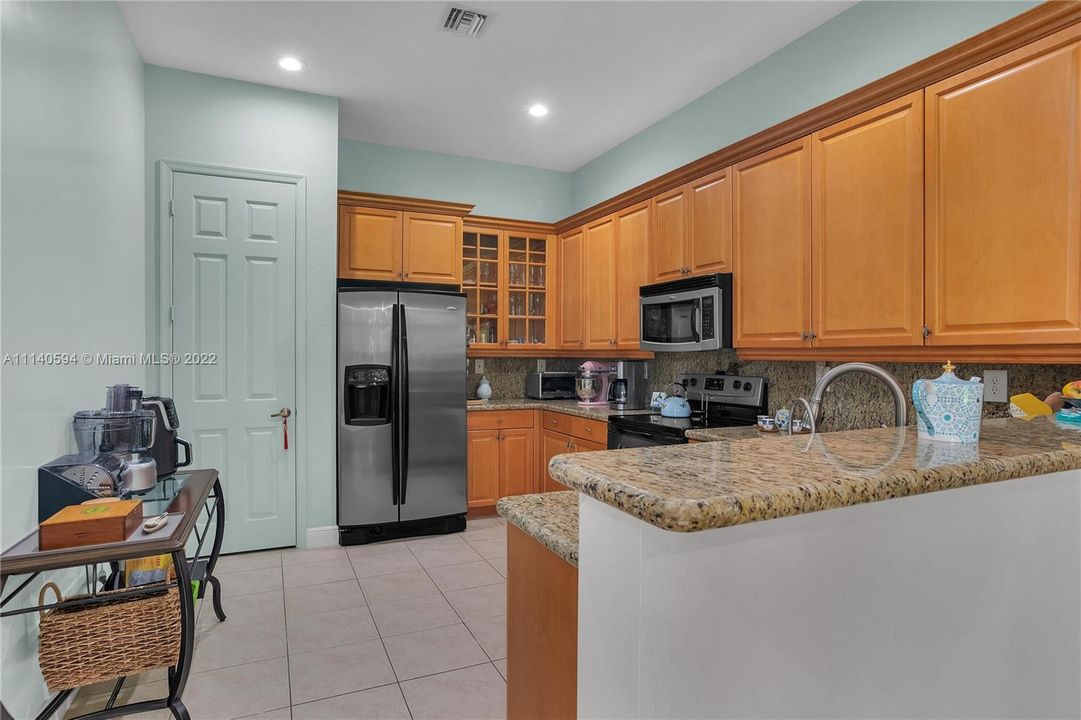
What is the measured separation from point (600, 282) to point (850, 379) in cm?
205

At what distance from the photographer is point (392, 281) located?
14.0ft

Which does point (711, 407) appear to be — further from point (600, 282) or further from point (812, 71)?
point (812, 71)

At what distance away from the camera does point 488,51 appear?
3.20 m

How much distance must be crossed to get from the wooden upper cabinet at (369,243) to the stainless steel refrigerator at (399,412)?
36 cm

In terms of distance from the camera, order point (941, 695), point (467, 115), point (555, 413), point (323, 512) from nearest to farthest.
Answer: point (941, 695) → point (323, 512) → point (467, 115) → point (555, 413)

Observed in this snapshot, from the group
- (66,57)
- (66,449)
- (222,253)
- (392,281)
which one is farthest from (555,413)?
(66,57)

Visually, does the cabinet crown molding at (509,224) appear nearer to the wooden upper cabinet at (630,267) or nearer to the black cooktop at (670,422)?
the wooden upper cabinet at (630,267)

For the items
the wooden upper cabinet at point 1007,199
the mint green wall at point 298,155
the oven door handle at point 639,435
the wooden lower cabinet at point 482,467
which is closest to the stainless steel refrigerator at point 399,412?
the mint green wall at point 298,155

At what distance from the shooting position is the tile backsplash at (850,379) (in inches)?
85.3

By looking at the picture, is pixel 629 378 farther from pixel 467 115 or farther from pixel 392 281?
pixel 467 115

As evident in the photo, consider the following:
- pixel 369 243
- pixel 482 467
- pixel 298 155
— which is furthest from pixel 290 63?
pixel 482 467

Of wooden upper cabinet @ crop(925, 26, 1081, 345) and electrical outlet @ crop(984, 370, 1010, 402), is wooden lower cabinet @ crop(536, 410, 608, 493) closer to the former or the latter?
electrical outlet @ crop(984, 370, 1010, 402)

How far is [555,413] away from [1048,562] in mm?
3435

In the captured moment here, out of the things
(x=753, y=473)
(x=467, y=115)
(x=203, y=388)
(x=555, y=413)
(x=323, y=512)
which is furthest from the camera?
(x=555, y=413)
